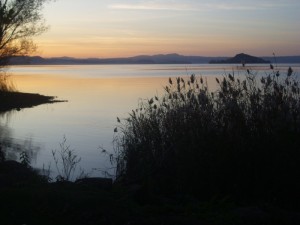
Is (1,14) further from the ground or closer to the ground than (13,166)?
further from the ground

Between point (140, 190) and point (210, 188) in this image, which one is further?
point (210, 188)

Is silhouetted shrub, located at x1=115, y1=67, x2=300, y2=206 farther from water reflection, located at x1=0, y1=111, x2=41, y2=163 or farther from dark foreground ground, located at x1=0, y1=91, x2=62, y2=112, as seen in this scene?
dark foreground ground, located at x1=0, y1=91, x2=62, y2=112

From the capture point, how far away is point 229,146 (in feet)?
30.1

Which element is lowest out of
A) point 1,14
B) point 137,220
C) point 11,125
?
point 11,125

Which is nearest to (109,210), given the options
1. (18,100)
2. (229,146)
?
(229,146)

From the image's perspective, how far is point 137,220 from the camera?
639 centimetres

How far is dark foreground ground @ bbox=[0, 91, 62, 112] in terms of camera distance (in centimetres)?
3866

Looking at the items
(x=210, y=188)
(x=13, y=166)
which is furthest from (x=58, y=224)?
(x=13, y=166)

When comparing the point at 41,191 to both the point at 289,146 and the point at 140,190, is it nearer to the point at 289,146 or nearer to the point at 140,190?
the point at 140,190

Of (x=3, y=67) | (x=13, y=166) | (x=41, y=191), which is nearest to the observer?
(x=41, y=191)

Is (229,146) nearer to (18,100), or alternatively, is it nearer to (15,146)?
(15,146)

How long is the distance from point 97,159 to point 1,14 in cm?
2186

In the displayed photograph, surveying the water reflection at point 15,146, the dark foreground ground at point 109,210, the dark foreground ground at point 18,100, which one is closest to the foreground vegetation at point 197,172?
the dark foreground ground at point 109,210

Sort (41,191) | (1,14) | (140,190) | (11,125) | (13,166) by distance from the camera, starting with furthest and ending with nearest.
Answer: (1,14), (11,125), (13,166), (140,190), (41,191)
